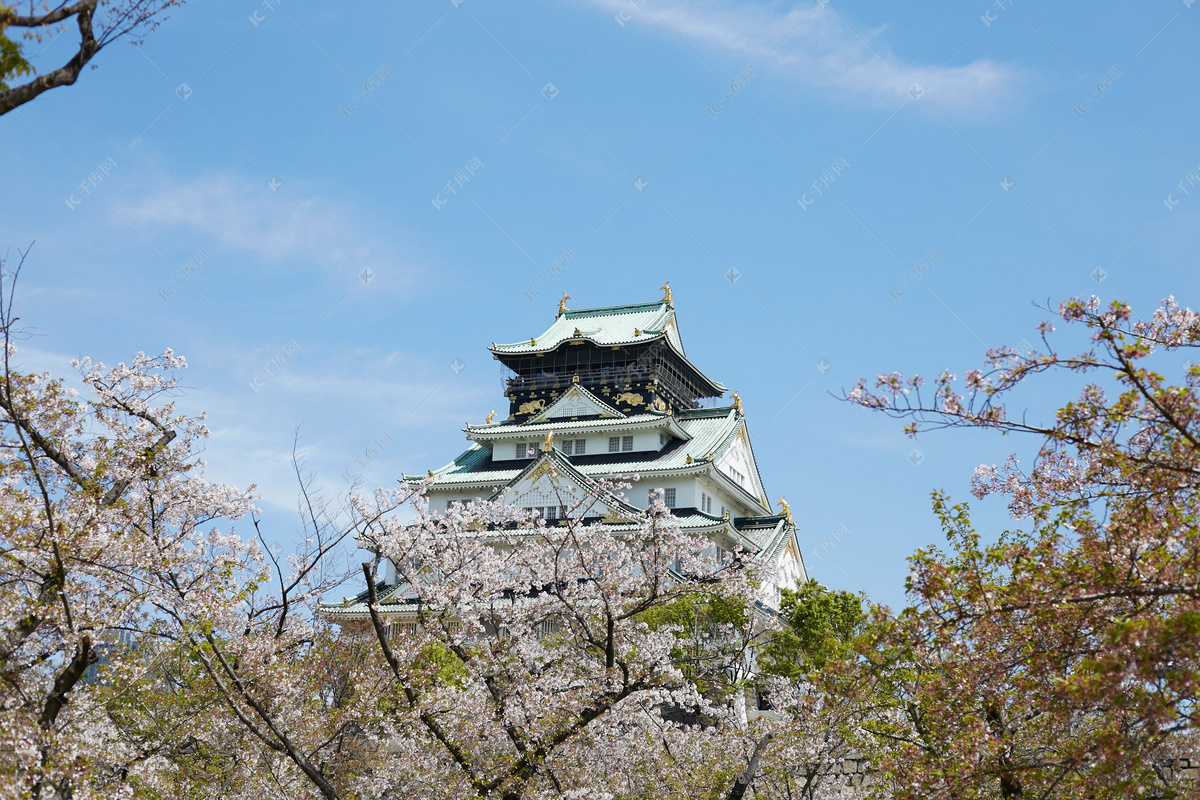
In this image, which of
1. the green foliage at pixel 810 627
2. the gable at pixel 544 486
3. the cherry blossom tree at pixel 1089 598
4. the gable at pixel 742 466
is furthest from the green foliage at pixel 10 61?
the gable at pixel 742 466

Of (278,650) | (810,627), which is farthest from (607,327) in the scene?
(278,650)

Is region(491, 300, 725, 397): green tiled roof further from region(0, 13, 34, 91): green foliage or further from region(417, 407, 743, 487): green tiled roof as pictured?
region(0, 13, 34, 91): green foliage

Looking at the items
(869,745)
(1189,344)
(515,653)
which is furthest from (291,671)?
(1189,344)

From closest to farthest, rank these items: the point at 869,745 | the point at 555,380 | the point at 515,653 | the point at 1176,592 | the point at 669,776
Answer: the point at 1176,592, the point at 515,653, the point at 869,745, the point at 669,776, the point at 555,380

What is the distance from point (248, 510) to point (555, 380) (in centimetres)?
3795

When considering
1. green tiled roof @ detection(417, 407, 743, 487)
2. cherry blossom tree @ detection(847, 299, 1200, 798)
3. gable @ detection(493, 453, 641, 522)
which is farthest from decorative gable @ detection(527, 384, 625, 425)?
cherry blossom tree @ detection(847, 299, 1200, 798)

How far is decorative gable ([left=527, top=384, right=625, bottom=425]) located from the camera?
170 ft

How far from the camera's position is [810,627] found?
33.8 meters

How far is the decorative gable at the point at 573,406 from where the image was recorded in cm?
5188

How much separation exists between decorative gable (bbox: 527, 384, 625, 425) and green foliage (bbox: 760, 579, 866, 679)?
19.7 m

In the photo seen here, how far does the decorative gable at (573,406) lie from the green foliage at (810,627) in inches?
776

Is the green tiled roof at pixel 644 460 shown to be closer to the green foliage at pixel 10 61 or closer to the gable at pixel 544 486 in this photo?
the gable at pixel 544 486

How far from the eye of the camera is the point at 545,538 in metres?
16.3

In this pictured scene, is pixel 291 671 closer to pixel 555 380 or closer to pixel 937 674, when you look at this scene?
pixel 937 674
